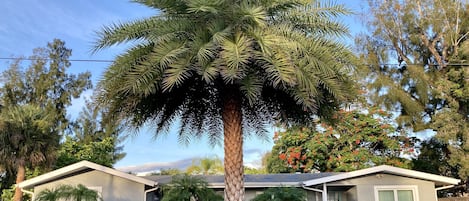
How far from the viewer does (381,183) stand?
1516cm

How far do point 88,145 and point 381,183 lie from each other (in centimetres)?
1872

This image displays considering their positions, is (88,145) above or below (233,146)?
above

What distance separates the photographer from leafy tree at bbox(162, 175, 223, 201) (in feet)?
39.7

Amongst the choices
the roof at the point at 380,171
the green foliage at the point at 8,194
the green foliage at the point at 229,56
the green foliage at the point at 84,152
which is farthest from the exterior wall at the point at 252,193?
the green foliage at the point at 8,194

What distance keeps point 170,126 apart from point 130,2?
10.1ft

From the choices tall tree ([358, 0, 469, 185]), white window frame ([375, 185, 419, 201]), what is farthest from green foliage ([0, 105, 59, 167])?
tall tree ([358, 0, 469, 185])

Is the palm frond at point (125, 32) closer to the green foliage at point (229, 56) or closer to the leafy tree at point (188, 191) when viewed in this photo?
the green foliage at point (229, 56)

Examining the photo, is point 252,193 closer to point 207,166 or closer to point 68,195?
point 68,195

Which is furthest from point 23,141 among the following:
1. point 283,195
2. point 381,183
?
point 381,183

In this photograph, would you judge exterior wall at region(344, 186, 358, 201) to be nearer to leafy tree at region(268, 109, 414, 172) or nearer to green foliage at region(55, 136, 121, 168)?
leafy tree at region(268, 109, 414, 172)

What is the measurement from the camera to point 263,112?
31.7 ft

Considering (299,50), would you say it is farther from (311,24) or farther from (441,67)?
(441,67)

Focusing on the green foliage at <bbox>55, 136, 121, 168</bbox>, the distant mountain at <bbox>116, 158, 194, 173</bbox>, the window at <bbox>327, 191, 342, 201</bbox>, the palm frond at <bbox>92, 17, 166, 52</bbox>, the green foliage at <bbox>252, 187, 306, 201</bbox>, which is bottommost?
the window at <bbox>327, 191, 342, 201</bbox>

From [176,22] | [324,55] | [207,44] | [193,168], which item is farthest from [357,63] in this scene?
[193,168]
